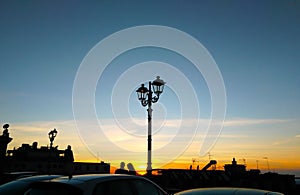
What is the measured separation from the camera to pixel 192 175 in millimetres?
18578

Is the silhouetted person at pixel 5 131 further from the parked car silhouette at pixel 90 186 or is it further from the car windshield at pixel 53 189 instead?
the car windshield at pixel 53 189

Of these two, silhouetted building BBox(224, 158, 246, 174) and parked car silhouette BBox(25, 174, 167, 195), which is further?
silhouetted building BBox(224, 158, 246, 174)

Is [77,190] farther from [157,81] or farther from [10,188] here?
[157,81]

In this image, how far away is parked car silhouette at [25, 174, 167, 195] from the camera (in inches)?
177

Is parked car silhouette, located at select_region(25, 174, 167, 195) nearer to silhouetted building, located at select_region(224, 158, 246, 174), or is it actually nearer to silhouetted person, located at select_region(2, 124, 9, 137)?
silhouetted building, located at select_region(224, 158, 246, 174)

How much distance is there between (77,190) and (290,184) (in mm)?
13660

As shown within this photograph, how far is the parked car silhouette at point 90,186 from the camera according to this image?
450 cm

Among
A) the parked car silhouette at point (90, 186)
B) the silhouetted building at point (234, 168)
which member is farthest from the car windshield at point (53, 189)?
the silhouetted building at point (234, 168)

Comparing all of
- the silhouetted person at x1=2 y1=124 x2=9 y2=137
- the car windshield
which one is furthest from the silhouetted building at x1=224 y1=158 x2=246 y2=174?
the silhouetted person at x1=2 y1=124 x2=9 y2=137

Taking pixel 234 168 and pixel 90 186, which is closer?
pixel 90 186

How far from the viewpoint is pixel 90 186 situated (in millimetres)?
4621

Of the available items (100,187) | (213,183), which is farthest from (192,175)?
(100,187)

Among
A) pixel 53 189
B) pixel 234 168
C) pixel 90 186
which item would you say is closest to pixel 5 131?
pixel 234 168

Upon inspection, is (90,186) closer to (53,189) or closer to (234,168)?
(53,189)
